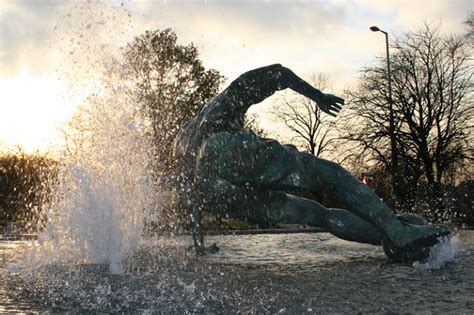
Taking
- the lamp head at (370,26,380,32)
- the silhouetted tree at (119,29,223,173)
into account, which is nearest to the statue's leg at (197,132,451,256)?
the silhouetted tree at (119,29,223,173)

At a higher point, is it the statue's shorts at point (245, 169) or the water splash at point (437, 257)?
the statue's shorts at point (245, 169)

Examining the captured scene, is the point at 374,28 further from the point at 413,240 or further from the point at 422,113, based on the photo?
the point at 413,240

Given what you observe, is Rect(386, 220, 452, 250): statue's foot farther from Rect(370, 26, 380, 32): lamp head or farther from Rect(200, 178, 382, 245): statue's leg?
Rect(370, 26, 380, 32): lamp head

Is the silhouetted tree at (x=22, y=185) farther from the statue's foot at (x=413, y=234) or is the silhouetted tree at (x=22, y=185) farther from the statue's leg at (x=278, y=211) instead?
the statue's foot at (x=413, y=234)

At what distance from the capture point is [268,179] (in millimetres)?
3994

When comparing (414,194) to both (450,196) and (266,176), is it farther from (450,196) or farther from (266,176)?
(266,176)

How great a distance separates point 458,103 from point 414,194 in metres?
5.54

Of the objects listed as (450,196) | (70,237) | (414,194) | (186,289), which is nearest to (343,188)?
(186,289)

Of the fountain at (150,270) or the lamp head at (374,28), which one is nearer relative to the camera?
the fountain at (150,270)

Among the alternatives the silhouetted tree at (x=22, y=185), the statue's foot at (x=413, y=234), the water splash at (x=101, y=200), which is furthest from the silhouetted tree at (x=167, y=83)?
the statue's foot at (x=413, y=234)

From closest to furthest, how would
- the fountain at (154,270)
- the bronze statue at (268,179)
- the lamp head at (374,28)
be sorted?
the fountain at (154,270) < the bronze statue at (268,179) < the lamp head at (374,28)

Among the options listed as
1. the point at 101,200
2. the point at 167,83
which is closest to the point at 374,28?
the point at 167,83

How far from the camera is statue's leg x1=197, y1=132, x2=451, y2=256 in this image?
3932 mm

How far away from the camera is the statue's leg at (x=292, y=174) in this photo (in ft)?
12.9
